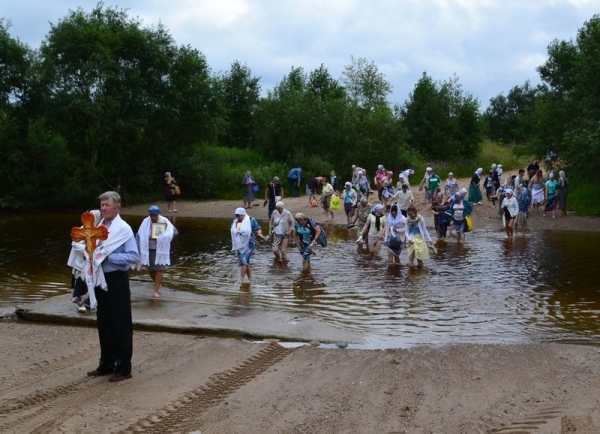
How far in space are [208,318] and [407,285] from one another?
5545 mm

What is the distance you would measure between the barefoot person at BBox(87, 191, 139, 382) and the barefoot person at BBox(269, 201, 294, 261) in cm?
1041

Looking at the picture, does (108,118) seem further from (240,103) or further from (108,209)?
(108,209)

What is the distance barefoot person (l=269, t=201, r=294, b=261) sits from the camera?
64.6 ft

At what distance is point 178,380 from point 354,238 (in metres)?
17.2

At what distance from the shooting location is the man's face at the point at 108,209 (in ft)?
29.3

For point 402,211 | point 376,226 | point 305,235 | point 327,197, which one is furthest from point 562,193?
point 305,235

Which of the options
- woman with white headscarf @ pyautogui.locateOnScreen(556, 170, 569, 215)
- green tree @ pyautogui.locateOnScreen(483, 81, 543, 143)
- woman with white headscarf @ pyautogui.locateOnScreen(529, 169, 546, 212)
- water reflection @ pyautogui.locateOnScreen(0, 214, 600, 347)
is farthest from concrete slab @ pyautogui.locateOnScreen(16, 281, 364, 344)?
green tree @ pyautogui.locateOnScreen(483, 81, 543, 143)

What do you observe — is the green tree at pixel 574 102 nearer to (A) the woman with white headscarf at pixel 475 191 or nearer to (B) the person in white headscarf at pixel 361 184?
(A) the woman with white headscarf at pixel 475 191

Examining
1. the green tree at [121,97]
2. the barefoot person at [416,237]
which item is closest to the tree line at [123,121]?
the green tree at [121,97]

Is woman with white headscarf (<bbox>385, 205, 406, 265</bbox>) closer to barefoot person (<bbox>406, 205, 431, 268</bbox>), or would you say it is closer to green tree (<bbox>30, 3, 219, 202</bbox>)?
barefoot person (<bbox>406, 205, 431, 268</bbox>)

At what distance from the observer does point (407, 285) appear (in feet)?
54.4

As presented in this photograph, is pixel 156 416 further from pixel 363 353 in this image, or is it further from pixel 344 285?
pixel 344 285

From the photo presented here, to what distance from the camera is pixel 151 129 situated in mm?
40469

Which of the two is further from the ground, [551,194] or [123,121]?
[123,121]
